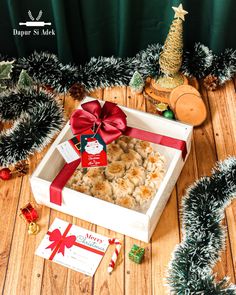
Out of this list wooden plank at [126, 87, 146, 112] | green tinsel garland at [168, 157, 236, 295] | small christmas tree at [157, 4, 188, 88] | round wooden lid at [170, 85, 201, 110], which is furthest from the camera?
wooden plank at [126, 87, 146, 112]

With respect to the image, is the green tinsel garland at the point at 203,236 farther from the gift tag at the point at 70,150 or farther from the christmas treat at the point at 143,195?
the gift tag at the point at 70,150

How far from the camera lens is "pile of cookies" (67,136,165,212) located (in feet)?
5.58

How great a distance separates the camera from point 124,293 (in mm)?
1544

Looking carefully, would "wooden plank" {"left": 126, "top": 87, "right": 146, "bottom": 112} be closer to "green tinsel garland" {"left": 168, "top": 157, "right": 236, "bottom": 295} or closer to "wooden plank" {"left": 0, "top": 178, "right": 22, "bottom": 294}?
"green tinsel garland" {"left": 168, "top": 157, "right": 236, "bottom": 295}

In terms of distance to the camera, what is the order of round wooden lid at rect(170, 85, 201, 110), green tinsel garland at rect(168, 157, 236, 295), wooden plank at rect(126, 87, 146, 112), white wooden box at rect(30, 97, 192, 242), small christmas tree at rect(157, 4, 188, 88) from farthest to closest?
wooden plank at rect(126, 87, 146, 112), round wooden lid at rect(170, 85, 201, 110), small christmas tree at rect(157, 4, 188, 88), white wooden box at rect(30, 97, 192, 242), green tinsel garland at rect(168, 157, 236, 295)

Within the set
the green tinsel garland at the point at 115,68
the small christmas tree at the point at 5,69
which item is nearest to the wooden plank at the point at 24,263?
the small christmas tree at the point at 5,69

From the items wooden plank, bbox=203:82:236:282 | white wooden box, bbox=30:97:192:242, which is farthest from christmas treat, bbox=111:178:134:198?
wooden plank, bbox=203:82:236:282

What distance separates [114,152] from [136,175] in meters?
0.14

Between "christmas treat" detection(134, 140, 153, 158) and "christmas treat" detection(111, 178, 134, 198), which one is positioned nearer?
"christmas treat" detection(111, 178, 134, 198)

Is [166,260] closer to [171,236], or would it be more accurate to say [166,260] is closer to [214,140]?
[171,236]

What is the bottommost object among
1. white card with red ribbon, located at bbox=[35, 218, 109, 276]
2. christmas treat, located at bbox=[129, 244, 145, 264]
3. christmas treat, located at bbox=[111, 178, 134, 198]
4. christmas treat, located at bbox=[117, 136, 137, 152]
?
white card with red ribbon, located at bbox=[35, 218, 109, 276]

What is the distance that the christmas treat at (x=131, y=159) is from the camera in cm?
180

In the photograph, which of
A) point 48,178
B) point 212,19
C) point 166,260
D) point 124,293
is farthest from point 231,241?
point 212,19

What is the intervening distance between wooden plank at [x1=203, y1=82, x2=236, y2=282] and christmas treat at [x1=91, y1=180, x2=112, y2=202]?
1.42 feet
